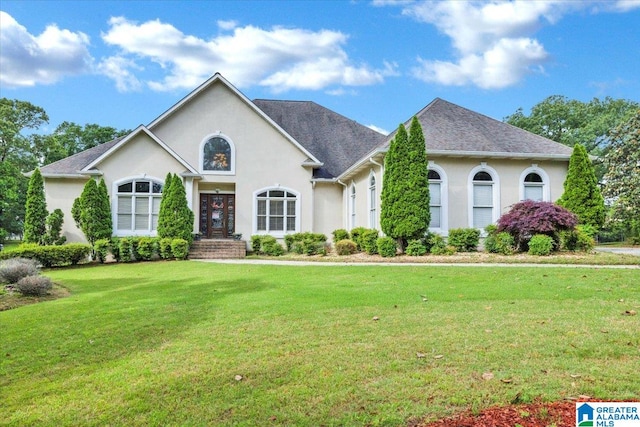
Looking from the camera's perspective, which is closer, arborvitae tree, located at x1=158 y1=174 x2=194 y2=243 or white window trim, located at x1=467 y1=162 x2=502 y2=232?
white window trim, located at x1=467 y1=162 x2=502 y2=232

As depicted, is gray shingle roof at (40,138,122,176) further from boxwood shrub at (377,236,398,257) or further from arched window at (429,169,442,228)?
arched window at (429,169,442,228)

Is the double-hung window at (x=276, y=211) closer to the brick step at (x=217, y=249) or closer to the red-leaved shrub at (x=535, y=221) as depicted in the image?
the brick step at (x=217, y=249)

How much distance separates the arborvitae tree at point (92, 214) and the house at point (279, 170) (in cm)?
113

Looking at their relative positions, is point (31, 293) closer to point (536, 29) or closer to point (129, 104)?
point (129, 104)

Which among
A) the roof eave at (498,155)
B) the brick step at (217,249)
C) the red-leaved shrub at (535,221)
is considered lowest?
the brick step at (217,249)

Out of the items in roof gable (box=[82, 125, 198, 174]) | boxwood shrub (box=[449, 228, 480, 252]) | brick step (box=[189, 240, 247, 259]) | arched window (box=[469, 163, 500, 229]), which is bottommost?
brick step (box=[189, 240, 247, 259])

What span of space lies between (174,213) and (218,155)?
4.32 m

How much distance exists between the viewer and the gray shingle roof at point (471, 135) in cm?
1716

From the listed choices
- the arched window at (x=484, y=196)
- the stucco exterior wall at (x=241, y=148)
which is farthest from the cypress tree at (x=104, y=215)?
the arched window at (x=484, y=196)

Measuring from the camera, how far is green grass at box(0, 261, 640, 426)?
3.43 metres

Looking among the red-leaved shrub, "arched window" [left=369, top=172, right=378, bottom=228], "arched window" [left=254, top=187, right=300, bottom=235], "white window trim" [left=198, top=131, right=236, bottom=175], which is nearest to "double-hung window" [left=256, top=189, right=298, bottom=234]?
"arched window" [left=254, top=187, right=300, bottom=235]

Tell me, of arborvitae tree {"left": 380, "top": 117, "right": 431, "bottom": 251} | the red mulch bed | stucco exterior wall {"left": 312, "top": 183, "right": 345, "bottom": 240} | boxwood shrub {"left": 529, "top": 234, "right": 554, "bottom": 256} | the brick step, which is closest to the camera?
the red mulch bed

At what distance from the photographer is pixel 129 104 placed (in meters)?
20.7

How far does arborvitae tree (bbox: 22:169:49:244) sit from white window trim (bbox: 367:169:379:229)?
13712 millimetres
